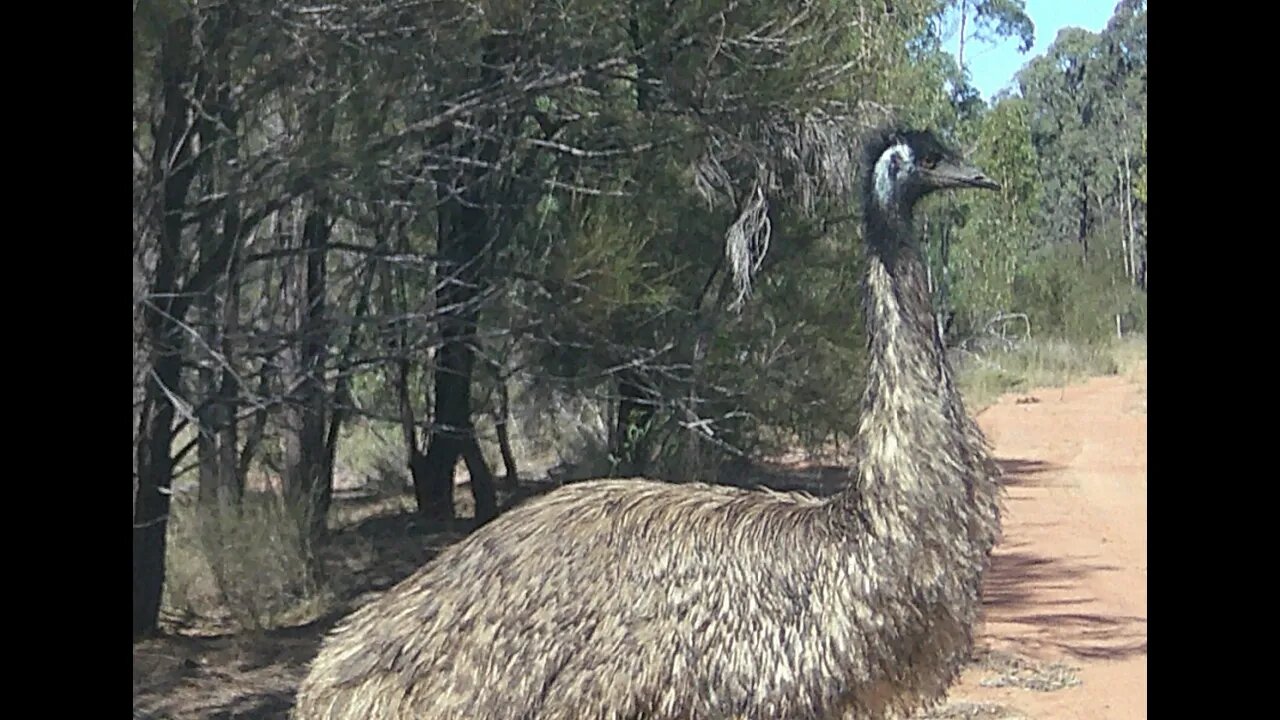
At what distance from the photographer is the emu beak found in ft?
9.45

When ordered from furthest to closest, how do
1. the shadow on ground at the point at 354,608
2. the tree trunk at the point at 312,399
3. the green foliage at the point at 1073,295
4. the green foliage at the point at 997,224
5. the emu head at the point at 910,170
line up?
the green foliage at the point at 1073,295 → the green foliage at the point at 997,224 → the tree trunk at the point at 312,399 → the shadow on ground at the point at 354,608 → the emu head at the point at 910,170

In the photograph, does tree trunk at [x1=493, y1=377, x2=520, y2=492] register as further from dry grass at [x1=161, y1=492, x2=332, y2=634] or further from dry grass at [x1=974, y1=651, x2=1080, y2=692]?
dry grass at [x1=974, y1=651, x2=1080, y2=692]

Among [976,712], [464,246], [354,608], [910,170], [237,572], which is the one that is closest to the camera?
[910,170]

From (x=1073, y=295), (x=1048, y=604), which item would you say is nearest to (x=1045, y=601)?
(x=1048, y=604)

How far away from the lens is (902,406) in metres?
2.69

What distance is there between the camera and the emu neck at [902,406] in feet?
8.79

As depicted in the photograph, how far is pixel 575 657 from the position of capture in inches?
109

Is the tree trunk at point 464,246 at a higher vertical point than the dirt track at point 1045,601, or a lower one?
higher

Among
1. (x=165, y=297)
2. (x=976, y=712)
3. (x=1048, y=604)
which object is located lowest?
A: (x=976, y=712)

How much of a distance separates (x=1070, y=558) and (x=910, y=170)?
122 inches

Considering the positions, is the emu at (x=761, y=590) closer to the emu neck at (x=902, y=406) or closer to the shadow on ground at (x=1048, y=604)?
the emu neck at (x=902, y=406)

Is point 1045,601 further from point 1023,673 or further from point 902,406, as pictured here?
point 902,406

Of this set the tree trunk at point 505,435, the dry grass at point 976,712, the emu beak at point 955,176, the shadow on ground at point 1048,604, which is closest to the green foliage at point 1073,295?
the shadow on ground at point 1048,604
